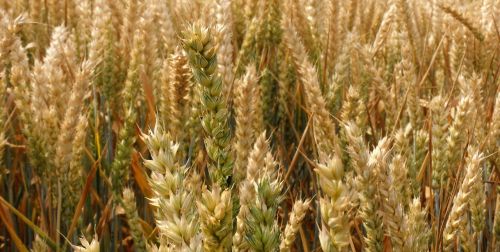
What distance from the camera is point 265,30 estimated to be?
6.69 feet

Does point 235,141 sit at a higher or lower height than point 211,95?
lower

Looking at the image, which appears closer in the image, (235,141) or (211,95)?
(211,95)

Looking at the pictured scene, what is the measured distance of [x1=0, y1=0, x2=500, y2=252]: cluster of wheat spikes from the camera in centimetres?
60

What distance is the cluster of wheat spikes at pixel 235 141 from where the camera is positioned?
60 centimetres

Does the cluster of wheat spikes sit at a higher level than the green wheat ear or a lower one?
lower

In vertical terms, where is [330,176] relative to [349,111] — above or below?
above

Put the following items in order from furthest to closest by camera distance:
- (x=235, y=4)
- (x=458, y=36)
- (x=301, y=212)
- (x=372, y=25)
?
1. (x=372, y=25)
2. (x=235, y=4)
3. (x=458, y=36)
4. (x=301, y=212)

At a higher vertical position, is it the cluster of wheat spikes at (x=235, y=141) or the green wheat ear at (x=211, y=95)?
the green wheat ear at (x=211, y=95)

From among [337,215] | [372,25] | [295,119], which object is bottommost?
[295,119]

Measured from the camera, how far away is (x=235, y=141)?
4.72 ft

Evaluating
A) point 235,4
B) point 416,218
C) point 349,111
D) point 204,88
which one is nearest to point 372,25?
point 235,4

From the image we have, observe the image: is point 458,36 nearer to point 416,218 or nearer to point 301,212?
point 416,218

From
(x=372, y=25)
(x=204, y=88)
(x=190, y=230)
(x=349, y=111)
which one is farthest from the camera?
(x=372, y=25)

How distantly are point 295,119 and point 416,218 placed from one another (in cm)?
121
